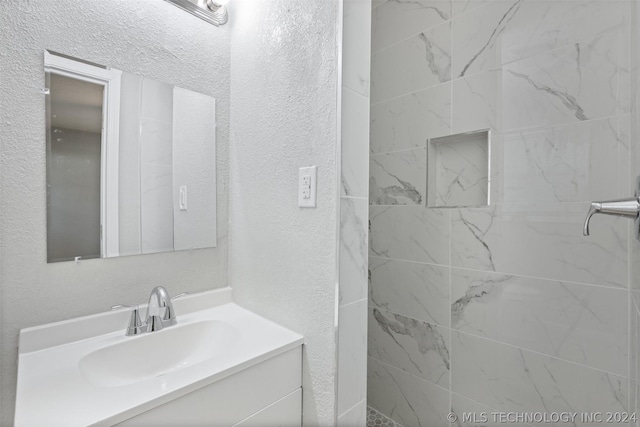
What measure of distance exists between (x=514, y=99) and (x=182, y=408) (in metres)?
1.55

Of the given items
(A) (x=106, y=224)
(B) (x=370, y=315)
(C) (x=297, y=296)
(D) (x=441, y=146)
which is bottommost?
(B) (x=370, y=315)

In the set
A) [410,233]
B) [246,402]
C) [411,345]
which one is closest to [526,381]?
[411,345]

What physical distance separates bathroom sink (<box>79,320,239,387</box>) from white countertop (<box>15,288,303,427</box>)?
0.02 meters

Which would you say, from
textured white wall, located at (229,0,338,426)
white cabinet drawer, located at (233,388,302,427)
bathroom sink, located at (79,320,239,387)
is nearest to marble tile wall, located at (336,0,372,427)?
textured white wall, located at (229,0,338,426)

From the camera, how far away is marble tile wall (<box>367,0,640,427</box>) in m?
1.05

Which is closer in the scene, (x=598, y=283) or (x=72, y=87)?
(x=72, y=87)

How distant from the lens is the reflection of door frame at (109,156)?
3.29ft

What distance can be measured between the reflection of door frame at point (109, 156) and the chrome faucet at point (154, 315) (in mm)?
211

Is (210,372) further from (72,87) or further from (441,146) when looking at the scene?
(441,146)

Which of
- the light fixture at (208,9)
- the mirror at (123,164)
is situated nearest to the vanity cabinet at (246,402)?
the mirror at (123,164)

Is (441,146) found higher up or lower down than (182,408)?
higher up

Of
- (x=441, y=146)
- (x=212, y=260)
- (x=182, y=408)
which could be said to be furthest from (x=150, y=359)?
(x=441, y=146)

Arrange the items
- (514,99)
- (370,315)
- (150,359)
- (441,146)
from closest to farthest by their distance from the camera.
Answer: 1. (150,359)
2. (514,99)
3. (441,146)
4. (370,315)

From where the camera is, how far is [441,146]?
153cm
